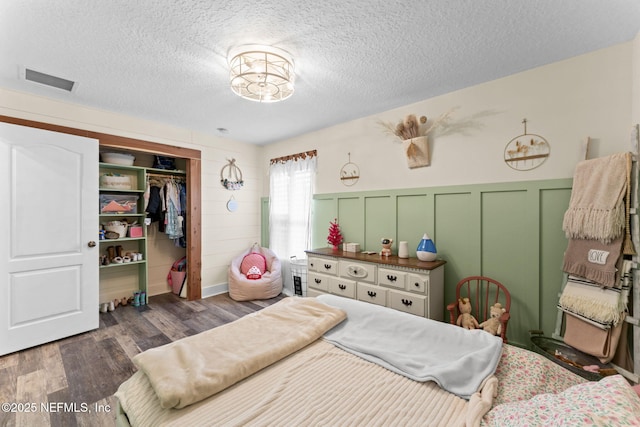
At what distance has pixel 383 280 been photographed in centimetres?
259

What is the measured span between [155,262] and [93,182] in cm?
162

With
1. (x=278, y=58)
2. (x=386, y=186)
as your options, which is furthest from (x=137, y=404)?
(x=386, y=186)

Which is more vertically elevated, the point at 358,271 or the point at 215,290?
the point at 358,271

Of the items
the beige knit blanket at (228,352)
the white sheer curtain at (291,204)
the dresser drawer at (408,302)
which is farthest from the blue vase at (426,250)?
the white sheer curtain at (291,204)

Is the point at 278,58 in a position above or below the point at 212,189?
above

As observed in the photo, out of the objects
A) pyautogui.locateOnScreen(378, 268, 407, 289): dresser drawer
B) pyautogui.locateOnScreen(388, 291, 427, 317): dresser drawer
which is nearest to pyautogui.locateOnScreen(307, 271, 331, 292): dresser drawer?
pyautogui.locateOnScreen(378, 268, 407, 289): dresser drawer

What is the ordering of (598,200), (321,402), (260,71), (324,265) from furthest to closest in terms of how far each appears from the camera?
1. (324,265)
2. (260,71)
3. (598,200)
4. (321,402)

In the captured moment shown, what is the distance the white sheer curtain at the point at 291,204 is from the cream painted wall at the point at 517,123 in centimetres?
94

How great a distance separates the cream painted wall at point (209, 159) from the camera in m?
2.71

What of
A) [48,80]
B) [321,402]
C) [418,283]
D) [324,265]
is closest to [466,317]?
[418,283]

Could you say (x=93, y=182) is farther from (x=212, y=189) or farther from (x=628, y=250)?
(x=628, y=250)

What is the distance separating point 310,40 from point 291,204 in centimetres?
255

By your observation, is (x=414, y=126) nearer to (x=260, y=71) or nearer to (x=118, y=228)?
(x=260, y=71)

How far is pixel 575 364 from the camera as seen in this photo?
1.75 metres
